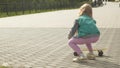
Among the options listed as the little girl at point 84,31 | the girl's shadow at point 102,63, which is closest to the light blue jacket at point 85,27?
the little girl at point 84,31

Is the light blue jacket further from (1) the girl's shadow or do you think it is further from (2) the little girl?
(1) the girl's shadow

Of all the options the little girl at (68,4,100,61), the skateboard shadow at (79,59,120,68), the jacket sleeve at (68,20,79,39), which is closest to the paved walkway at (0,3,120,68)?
the skateboard shadow at (79,59,120,68)

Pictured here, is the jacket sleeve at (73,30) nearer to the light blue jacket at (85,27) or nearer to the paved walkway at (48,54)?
the light blue jacket at (85,27)

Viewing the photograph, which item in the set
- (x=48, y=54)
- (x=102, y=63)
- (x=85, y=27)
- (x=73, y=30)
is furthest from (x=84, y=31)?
(x=48, y=54)

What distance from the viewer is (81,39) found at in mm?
8297

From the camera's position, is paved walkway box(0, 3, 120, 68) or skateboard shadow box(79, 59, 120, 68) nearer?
skateboard shadow box(79, 59, 120, 68)

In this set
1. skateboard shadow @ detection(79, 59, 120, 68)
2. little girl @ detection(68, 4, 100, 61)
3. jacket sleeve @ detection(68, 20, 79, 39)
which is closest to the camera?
skateboard shadow @ detection(79, 59, 120, 68)

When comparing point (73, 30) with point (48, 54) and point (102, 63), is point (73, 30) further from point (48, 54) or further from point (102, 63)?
point (48, 54)

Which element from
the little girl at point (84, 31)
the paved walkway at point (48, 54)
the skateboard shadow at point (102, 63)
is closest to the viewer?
the skateboard shadow at point (102, 63)

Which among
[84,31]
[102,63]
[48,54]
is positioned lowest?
[48,54]

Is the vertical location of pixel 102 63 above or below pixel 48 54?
above

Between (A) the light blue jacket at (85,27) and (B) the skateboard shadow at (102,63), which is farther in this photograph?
(A) the light blue jacket at (85,27)

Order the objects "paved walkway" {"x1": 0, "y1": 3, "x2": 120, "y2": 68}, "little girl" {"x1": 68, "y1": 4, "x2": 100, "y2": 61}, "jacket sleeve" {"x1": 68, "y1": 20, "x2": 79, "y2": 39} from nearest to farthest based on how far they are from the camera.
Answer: "paved walkway" {"x1": 0, "y1": 3, "x2": 120, "y2": 68} → "jacket sleeve" {"x1": 68, "y1": 20, "x2": 79, "y2": 39} → "little girl" {"x1": 68, "y1": 4, "x2": 100, "y2": 61}

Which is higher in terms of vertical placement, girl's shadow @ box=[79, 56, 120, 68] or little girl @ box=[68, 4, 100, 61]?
little girl @ box=[68, 4, 100, 61]
